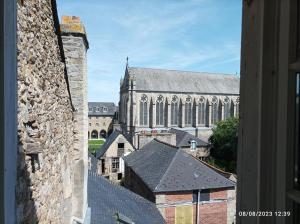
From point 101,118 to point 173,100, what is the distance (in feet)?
84.7

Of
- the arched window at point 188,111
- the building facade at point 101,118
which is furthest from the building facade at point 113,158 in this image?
the building facade at point 101,118

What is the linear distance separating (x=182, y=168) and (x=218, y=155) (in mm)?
19295

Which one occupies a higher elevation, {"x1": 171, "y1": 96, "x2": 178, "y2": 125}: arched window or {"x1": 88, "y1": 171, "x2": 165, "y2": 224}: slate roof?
{"x1": 171, "y1": 96, "x2": 178, "y2": 125}: arched window

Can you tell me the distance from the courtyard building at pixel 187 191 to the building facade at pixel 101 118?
51.7 meters

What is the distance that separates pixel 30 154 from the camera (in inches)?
105

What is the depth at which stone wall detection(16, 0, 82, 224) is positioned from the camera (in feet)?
8.20

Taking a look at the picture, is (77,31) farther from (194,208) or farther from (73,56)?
(194,208)

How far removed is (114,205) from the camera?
9.29 metres

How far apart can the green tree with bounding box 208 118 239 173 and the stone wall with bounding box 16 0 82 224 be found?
27.8m

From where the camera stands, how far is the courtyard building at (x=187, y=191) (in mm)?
13953

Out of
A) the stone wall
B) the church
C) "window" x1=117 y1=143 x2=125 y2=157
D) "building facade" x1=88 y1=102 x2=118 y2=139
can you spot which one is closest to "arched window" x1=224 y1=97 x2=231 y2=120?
the church

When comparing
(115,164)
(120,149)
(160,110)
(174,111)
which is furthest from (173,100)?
(115,164)

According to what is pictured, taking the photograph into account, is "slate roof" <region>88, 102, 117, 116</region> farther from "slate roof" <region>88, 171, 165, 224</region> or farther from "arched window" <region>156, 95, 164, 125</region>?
"slate roof" <region>88, 171, 165, 224</region>
